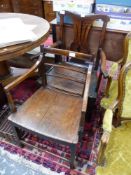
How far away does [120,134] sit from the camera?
3.47 feet

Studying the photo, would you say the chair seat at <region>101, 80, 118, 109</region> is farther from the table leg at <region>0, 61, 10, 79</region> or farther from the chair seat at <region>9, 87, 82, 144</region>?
the table leg at <region>0, 61, 10, 79</region>

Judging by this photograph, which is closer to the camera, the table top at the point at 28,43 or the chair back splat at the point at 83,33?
the table top at the point at 28,43

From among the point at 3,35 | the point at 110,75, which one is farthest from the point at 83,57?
the point at 3,35

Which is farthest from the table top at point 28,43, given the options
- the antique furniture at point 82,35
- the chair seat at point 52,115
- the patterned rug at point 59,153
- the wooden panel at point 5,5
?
the wooden panel at point 5,5

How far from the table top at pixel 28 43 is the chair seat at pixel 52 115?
1.25 feet

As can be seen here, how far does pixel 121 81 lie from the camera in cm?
96

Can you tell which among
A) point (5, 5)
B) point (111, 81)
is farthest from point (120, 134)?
point (5, 5)

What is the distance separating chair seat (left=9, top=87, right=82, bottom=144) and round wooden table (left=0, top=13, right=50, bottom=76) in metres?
0.38

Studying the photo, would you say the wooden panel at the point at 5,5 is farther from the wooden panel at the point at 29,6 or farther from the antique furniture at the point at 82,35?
the antique furniture at the point at 82,35

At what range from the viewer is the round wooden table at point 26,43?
1.16m

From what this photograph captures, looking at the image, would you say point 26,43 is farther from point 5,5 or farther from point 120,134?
point 5,5

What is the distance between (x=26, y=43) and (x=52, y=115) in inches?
21.8

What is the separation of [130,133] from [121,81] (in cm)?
35

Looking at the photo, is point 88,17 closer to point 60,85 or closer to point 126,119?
point 60,85
